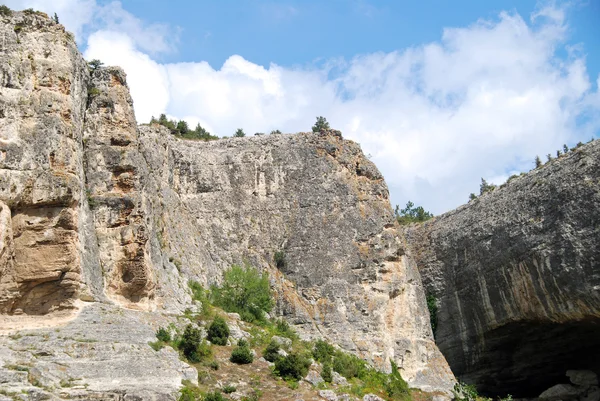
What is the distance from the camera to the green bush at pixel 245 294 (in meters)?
37.6

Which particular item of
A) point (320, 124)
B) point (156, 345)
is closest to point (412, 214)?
point (320, 124)

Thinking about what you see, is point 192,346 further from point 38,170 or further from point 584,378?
point 584,378

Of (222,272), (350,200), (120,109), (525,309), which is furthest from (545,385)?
(120,109)

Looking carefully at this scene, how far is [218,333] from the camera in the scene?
31578 millimetres

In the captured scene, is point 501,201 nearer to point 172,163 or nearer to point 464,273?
point 464,273

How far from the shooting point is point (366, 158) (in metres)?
46.9

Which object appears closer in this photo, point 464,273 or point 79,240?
point 79,240

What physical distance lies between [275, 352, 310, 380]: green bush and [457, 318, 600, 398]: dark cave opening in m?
17.1

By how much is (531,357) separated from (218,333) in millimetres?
23725

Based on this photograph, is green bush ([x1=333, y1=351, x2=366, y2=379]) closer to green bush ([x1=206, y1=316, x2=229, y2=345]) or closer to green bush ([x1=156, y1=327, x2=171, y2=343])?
green bush ([x1=206, y1=316, x2=229, y2=345])

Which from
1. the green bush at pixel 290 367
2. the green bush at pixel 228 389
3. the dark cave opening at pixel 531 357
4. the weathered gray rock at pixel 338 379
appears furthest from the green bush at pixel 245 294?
the dark cave opening at pixel 531 357

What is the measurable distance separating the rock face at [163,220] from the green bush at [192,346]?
1.70 meters

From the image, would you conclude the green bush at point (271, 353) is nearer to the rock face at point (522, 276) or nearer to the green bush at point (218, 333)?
the green bush at point (218, 333)

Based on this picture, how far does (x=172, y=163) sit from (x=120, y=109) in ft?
33.0
